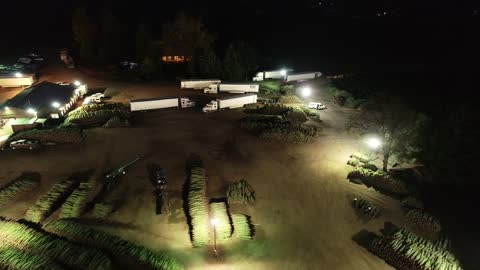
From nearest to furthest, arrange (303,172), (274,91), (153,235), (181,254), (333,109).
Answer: (181,254)
(153,235)
(303,172)
(333,109)
(274,91)

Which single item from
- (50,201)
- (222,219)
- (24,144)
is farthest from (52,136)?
Result: (222,219)

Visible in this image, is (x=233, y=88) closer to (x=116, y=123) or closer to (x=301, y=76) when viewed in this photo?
(x=301, y=76)

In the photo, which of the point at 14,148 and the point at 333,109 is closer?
the point at 14,148

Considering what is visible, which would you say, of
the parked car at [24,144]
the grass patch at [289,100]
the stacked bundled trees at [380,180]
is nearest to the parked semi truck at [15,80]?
the parked car at [24,144]

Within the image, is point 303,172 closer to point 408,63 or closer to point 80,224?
point 80,224

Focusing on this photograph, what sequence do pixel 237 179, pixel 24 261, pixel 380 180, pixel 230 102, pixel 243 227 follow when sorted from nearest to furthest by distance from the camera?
pixel 24 261, pixel 243 227, pixel 380 180, pixel 237 179, pixel 230 102

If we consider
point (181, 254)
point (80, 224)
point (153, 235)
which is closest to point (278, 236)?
point (181, 254)

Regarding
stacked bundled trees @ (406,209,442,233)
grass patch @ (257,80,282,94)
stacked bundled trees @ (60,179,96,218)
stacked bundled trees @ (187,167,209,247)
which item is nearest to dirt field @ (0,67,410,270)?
stacked bundled trees @ (187,167,209,247)

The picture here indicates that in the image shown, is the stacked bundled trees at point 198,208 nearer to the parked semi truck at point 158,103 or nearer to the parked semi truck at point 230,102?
the parked semi truck at point 230,102
